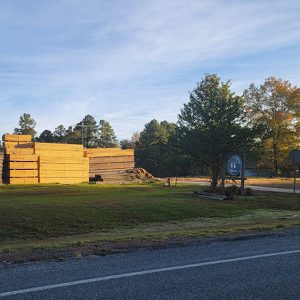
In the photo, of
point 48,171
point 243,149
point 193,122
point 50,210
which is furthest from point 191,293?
point 48,171

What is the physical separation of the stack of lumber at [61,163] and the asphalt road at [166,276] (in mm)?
22554

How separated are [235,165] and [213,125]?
7.99 ft

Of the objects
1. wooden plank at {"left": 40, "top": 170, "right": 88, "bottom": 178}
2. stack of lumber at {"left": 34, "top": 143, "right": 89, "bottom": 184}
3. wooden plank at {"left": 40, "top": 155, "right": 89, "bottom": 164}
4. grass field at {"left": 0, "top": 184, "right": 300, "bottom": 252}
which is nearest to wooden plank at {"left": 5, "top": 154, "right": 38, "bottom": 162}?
stack of lumber at {"left": 34, "top": 143, "right": 89, "bottom": 184}

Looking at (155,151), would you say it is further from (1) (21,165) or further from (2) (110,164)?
(1) (21,165)

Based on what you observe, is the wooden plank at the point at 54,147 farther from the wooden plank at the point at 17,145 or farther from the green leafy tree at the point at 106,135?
the green leafy tree at the point at 106,135

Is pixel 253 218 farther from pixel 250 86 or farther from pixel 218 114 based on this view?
→ pixel 250 86

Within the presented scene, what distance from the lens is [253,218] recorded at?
1575 cm

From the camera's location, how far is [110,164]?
1369 inches

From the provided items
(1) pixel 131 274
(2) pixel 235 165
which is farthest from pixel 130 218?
(1) pixel 131 274

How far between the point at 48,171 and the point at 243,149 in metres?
13.8

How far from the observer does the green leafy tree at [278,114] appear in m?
56.6

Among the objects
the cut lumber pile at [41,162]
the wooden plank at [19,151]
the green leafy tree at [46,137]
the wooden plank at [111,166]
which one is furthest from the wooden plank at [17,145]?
the green leafy tree at [46,137]

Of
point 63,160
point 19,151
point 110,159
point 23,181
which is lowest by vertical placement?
point 23,181

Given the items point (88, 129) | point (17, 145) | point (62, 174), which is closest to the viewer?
point (62, 174)
